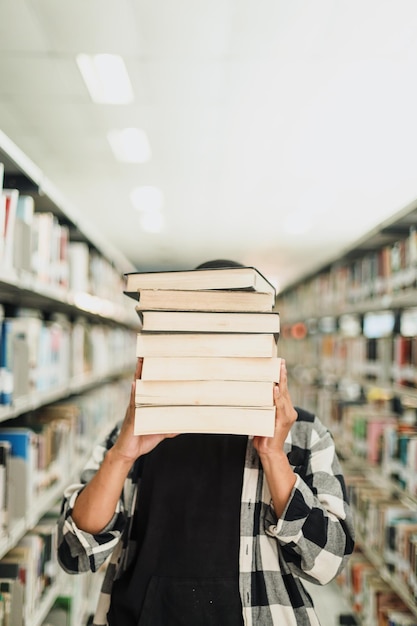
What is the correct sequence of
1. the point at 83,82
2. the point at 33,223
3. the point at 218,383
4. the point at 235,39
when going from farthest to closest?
the point at 83,82 → the point at 235,39 → the point at 33,223 → the point at 218,383

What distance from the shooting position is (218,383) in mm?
1106

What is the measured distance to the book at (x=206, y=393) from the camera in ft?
3.59

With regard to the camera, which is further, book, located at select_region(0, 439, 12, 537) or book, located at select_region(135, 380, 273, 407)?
book, located at select_region(0, 439, 12, 537)

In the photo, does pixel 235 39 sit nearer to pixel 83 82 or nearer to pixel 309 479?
pixel 83 82

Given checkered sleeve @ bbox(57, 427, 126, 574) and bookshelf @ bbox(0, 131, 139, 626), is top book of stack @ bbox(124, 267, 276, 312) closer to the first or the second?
checkered sleeve @ bbox(57, 427, 126, 574)

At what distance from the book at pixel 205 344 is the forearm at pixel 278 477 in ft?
0.75

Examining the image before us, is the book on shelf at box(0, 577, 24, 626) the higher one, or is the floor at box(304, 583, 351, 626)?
the book on shelf at box(0, 577, 24, 626)

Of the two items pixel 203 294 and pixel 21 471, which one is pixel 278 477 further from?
pixel 21 471

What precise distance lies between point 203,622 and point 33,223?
1.55 metres

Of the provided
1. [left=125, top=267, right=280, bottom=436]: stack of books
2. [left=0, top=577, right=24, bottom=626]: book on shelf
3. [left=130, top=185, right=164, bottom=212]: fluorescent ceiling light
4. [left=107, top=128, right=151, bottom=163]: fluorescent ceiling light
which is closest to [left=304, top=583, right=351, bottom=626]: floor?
[left=0, top=577, right=24, bottom=626]: book on shelf

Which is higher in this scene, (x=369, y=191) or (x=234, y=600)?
(x=369, y=191)

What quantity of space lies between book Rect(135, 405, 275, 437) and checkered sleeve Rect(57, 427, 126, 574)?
0.99ft

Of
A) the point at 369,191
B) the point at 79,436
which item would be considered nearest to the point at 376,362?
the point at 79,436

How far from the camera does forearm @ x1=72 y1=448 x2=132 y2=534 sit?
119cm
